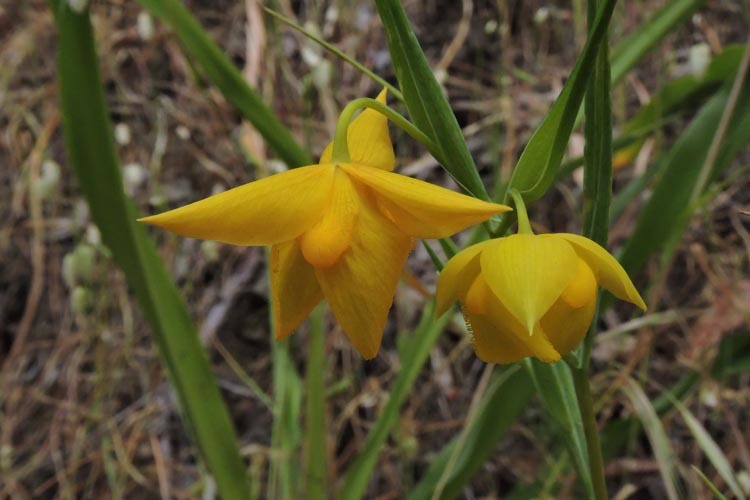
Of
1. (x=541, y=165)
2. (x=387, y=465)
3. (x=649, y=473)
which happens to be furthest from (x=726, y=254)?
(x=541, y=165)

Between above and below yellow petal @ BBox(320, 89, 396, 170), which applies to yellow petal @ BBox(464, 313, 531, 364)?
below

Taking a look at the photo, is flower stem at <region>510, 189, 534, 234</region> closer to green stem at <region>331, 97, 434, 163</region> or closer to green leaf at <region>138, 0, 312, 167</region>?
green stem at <region>331, 97, 434, 163</region>

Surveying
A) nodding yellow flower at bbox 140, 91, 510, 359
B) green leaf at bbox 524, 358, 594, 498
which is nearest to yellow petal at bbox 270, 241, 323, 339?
nodding yellow flower at bbox 140, 91, 510, 359

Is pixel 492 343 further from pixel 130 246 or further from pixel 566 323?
pixel 130 246

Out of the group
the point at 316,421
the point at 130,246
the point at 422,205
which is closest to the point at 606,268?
the point at 422,205

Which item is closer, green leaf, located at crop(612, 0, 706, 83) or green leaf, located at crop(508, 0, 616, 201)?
green leaf, located at crop(508, 0, 616, 201)

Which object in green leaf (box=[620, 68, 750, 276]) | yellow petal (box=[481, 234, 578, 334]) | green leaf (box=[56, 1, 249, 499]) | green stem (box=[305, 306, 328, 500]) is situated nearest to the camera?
yellow petal (box=[481, 234, 578, 334])
